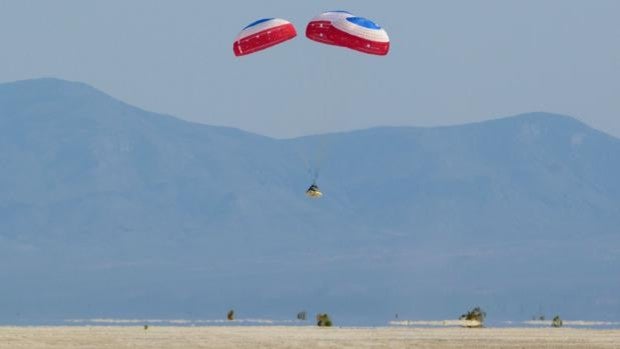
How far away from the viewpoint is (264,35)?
6606 centimetres

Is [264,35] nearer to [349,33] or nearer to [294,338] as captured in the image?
[349,33]

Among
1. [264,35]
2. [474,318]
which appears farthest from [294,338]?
[474,318]

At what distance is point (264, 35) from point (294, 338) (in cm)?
1112

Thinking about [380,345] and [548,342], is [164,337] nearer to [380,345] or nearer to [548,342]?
[380,345]

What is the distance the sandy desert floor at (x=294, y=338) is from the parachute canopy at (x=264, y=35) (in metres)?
10.5

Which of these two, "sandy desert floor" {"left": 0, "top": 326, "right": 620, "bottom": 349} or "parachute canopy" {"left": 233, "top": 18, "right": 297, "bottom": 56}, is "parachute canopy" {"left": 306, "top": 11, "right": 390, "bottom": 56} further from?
"sandy desert floor" {"left": 0, "top": 326, "right": 620, "bottom": 349}

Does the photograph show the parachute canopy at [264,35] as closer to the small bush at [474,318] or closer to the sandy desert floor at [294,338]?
the sandy desert floor at [294,338]

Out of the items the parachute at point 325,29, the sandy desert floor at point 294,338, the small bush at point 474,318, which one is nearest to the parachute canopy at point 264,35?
the parachute at point 325,29

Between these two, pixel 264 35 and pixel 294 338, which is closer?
pixel 294 338

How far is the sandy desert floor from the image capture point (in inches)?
2352

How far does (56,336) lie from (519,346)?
15.8 metres

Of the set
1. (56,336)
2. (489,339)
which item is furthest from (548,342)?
(56,336)

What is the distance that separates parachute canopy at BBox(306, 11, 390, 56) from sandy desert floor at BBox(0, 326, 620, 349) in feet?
34.3

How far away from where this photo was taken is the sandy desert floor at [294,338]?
196 ft
